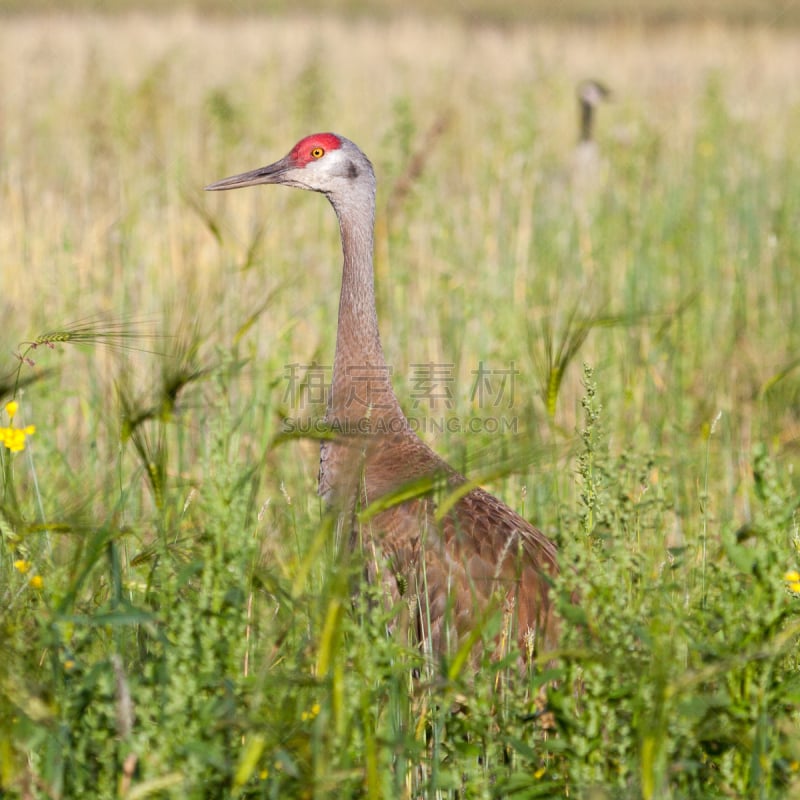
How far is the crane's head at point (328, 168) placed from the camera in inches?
160

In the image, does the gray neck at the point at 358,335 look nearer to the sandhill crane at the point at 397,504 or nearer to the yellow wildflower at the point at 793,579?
the sandhill crane at the point at 397,504

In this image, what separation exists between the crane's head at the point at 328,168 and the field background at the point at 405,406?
331 millimetres

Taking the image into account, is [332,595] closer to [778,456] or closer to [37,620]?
[37,620]

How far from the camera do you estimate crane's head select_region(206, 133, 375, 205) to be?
4055 mm

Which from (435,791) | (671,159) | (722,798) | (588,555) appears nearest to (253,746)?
(435,791)

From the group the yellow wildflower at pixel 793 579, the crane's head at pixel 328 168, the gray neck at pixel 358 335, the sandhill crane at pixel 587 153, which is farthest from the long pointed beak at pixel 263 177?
the sandhill crane at pixel 587 153

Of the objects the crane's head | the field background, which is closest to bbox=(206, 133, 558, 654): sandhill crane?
the crane's head

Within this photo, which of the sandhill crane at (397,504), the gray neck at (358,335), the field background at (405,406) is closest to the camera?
the field background at (405,406)

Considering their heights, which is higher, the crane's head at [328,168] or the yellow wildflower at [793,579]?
the crane's head at [328,168]

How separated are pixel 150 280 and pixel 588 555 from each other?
12.8 ft

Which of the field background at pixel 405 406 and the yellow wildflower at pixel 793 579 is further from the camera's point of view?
the yellow wildflower at pixel 793 579

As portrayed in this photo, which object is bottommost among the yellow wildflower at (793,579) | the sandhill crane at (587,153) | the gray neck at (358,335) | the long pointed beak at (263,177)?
the yellow wildflower at (793,579)

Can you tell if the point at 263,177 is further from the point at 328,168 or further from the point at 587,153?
the point at 587,153

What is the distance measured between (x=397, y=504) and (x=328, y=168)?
170 centimetres
